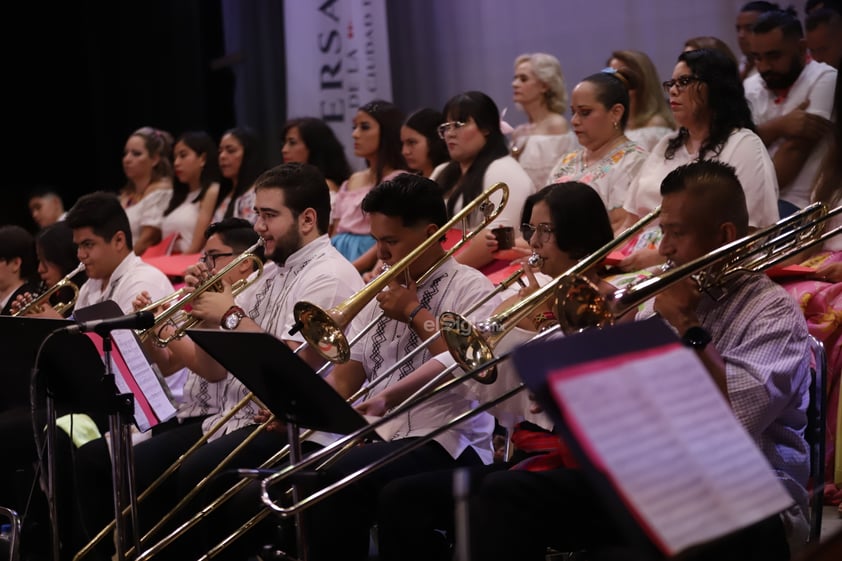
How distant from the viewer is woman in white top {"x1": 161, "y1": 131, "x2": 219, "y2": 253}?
21.3ft

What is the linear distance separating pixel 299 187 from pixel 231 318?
0.61 meters

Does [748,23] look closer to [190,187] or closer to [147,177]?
[190,187]

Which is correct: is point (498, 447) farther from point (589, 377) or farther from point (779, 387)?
point (589, 377)

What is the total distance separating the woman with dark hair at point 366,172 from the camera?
5586 millimetres

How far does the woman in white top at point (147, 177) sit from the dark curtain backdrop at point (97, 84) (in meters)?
1.09

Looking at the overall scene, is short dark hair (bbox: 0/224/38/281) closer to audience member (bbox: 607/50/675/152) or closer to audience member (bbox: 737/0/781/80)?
audience member (bbox: 607/50/675/152)

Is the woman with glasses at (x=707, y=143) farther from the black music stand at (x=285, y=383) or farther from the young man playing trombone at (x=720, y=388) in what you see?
the black music stand at (x=285, y=383)

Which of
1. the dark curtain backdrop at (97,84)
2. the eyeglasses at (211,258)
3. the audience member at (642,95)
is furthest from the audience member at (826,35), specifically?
the dark curtain backdrop at (97,84)

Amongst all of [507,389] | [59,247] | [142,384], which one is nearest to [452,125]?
[59,247]

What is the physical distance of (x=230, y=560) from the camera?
3514 mm

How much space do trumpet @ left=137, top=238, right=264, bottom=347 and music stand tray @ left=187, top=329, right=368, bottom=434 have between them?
0.93 m

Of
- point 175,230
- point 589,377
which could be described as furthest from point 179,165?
point 589,377

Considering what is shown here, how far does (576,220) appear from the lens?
3.39m

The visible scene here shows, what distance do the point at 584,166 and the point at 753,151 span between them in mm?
923
